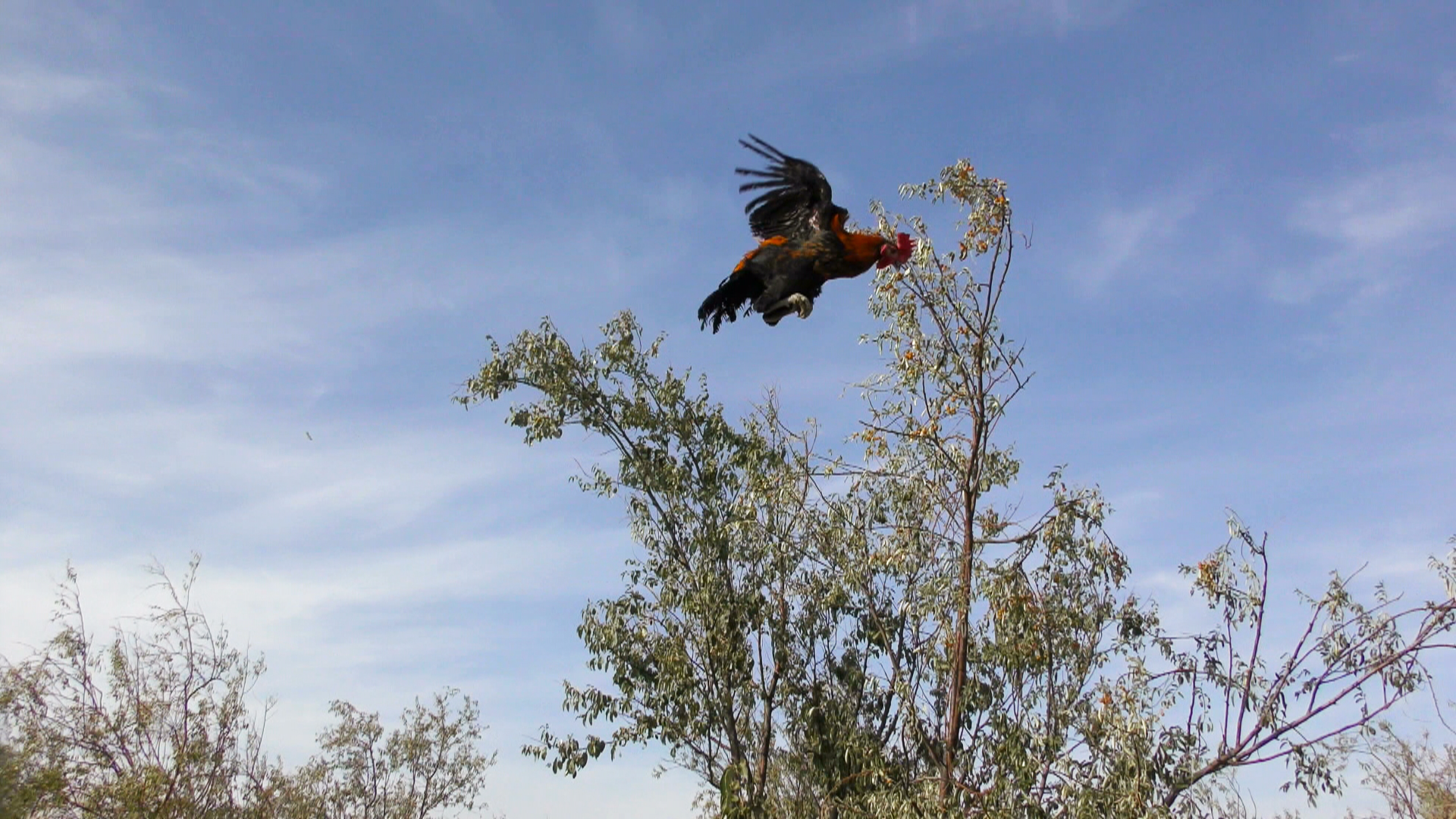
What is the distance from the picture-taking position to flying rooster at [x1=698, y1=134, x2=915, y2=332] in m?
5.94

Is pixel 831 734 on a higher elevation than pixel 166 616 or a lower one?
lower

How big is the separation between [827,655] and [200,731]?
6837 millimetres

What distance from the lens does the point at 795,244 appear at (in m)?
A: 5.98

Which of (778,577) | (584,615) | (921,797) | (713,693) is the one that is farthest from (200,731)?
(921,797)

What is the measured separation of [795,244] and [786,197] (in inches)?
12.5

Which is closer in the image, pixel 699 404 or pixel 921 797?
pixel 921 797

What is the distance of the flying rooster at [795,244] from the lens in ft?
19.5

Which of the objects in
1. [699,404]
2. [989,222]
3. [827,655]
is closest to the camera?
[989,222]

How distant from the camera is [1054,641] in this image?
7.62 m

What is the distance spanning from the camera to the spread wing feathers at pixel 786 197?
607 cm

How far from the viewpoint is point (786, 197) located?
20.1ft

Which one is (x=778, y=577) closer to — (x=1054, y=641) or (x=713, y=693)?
(x=713, y=693)

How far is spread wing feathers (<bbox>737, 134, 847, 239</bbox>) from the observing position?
19.9 feet

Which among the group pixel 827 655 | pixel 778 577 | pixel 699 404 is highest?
pixel 699 404
